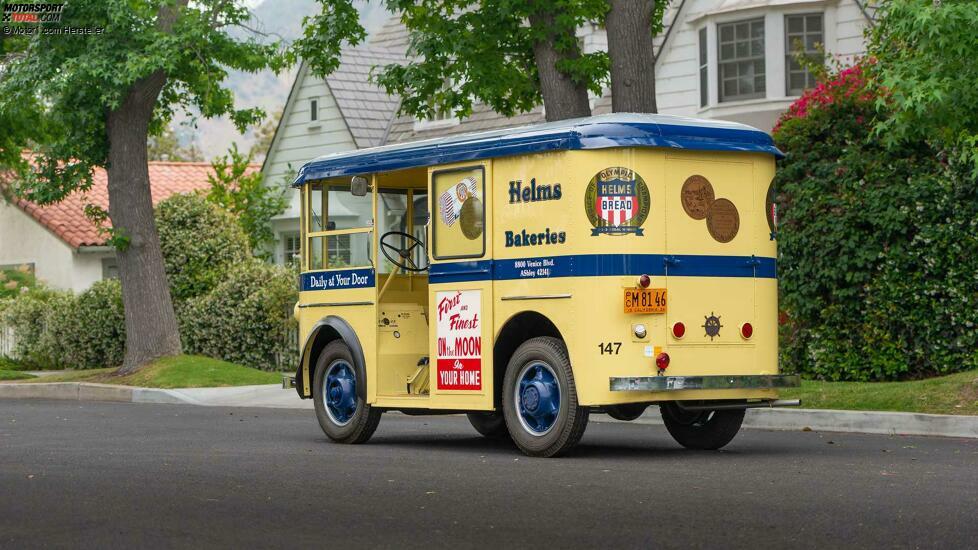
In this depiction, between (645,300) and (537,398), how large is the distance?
45.4 inches

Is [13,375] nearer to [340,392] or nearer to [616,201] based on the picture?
[340,392]

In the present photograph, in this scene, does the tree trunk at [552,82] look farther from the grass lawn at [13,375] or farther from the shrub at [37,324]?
the shrub at [37,324]

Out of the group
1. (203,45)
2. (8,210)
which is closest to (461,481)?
(203,45)

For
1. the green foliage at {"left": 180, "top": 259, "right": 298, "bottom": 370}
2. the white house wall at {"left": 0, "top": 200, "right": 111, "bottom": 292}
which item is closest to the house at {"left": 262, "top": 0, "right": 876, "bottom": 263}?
the green foliage at {"left": 180, "top": 259, "right": 298, "bottom": 370}

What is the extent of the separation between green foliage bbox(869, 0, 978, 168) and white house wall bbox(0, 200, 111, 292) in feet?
79.0

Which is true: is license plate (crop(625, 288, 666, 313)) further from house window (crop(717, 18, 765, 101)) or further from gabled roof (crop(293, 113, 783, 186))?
house window (crop(717, 18, 765, 101))

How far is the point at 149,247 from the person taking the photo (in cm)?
2464

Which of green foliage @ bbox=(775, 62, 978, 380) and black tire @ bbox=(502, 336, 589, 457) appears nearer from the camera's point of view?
black tire @ bbox=(502, 336, 589, 457)

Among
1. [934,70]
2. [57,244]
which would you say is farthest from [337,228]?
[57,244]

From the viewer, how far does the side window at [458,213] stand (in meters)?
12.7

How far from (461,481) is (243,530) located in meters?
2.47

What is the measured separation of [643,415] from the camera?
16516 millimetres

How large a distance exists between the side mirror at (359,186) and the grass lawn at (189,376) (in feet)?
29.7

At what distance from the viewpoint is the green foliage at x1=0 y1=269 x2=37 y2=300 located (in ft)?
111
